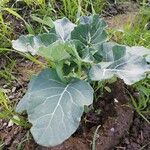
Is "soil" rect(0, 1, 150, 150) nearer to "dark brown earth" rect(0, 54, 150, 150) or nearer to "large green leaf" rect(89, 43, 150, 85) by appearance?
"dark brown earth" rect(0, 54, 150, 150)

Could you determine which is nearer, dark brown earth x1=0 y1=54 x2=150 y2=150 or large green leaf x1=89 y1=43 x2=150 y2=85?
large green leaf x1=89 y1=43 x2=150 y2=85

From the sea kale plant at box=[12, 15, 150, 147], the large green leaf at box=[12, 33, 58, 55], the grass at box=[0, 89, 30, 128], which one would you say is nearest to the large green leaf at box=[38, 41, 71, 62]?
the sea kale plant at box=[12, 15, 150, 147]

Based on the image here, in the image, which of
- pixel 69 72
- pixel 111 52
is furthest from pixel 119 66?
pixel 69 72

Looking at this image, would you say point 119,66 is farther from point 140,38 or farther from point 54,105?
point 140,38

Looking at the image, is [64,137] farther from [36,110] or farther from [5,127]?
[5,127]

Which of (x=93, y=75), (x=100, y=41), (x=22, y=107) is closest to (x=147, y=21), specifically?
(x=100, y=41)
